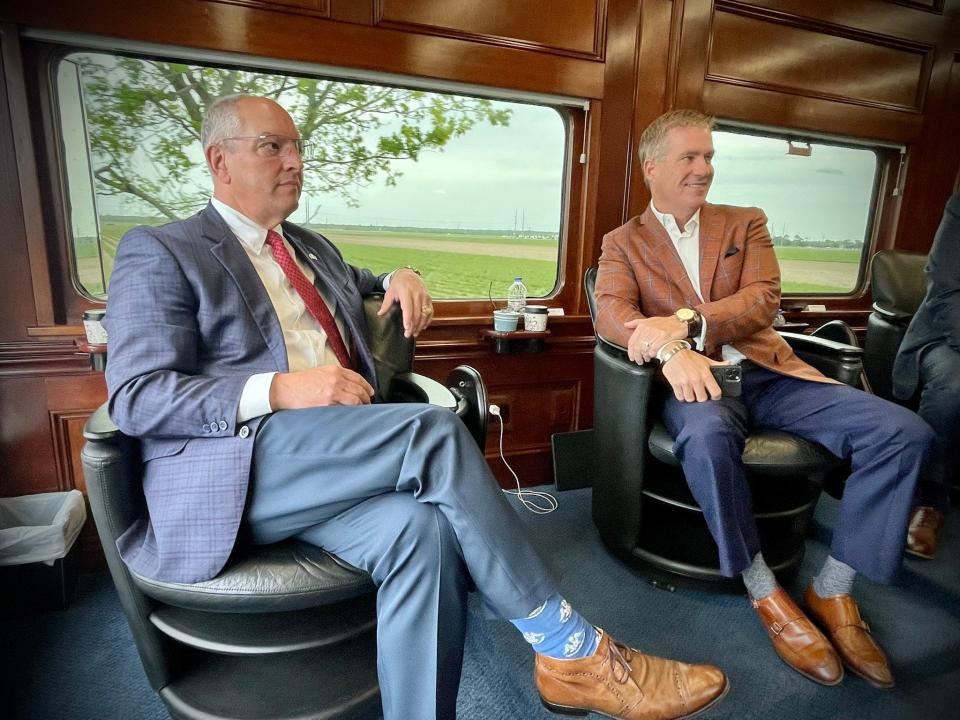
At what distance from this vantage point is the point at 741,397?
1.94 metres

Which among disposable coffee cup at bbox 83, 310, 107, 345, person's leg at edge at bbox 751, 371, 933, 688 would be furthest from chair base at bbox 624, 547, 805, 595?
disposable coffee cup at bbox 83, 310, 107, 345

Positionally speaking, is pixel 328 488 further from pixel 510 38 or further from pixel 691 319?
pixel 510 38

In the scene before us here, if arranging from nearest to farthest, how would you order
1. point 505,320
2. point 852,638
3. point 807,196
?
point 852,638 → point 505,320 → point 807,196

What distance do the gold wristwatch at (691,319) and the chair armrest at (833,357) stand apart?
1.98 feet

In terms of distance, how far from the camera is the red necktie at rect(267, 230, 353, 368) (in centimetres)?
153

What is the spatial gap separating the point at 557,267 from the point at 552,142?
1.94 feet

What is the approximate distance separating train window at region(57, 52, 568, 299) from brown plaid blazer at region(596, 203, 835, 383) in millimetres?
727

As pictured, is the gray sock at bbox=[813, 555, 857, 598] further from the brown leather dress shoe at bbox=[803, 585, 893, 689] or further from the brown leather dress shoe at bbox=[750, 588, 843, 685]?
the brown leather dress shoe at bbox=[750, 588, 843, 685]

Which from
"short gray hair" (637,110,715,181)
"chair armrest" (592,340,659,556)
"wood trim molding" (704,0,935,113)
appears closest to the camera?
"chair armrest" (592,340,659,556)

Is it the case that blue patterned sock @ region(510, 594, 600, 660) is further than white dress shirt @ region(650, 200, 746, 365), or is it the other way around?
white dress shirt @ region(650, 200, 746, 365)

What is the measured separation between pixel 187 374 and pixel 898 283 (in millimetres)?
3153

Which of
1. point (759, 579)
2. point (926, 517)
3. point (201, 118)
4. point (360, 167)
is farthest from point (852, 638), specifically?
point (201, 118)

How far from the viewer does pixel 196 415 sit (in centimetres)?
114

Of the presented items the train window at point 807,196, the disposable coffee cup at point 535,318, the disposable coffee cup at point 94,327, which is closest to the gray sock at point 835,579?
the disposable coffee cup at point 535,318
